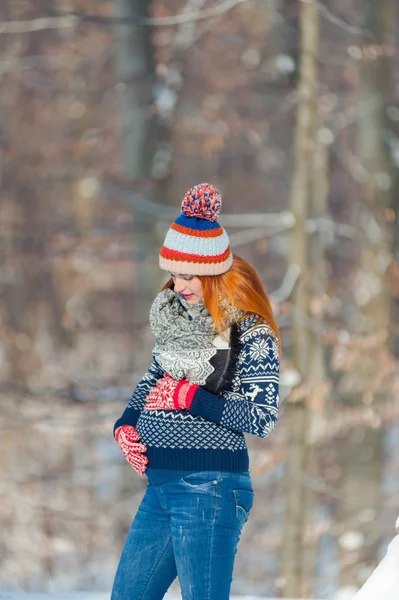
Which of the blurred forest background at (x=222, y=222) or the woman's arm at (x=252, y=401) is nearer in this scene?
the woman's arm at (x=252, y=401)

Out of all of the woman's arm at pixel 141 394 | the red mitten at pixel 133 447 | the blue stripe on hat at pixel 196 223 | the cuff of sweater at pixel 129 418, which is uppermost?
the blue stripe on hat at pixel 196 223

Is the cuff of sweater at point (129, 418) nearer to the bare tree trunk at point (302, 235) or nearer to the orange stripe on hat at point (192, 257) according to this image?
the orange stripe on hat at point (192, 257)

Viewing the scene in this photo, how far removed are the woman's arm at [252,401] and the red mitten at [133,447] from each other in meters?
0.23

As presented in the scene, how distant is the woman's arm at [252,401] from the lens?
2752 mm

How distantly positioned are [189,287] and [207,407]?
36 cm

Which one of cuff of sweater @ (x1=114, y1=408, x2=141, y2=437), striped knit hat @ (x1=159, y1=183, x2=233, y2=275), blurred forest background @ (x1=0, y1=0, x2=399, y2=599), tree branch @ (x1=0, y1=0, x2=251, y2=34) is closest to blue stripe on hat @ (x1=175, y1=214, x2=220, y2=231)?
striped knit hat @ (x1=159, y1=183, x2=233, y2=275)

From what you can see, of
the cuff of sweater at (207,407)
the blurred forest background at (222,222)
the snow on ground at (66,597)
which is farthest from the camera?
the blurred forest background at (222,222)

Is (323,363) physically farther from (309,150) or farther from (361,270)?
(309,150)

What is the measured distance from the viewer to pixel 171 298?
117 inches

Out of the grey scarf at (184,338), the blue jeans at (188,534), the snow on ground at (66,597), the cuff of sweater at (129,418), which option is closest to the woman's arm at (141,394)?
the cuff of sweater at (129,418)

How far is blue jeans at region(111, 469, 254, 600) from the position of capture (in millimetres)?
2760

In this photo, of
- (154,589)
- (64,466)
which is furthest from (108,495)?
(154,589)

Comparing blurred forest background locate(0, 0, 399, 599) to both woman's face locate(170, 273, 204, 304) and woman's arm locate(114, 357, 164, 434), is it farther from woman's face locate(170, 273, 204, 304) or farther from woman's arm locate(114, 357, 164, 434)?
woman's face locate(170, 273, 204, 304)

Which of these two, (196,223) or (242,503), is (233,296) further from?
(242,503)
